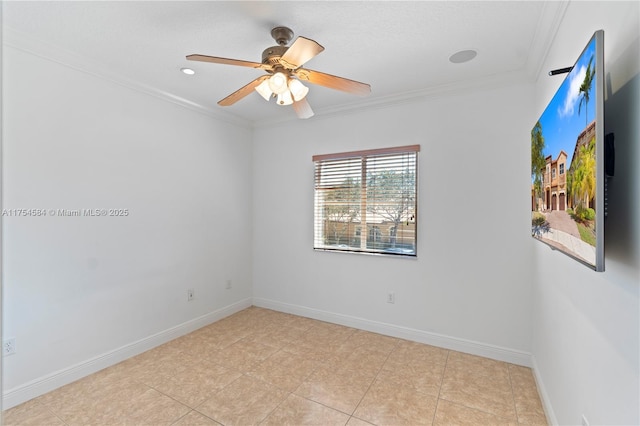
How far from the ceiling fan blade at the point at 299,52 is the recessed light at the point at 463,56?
52.0 inches

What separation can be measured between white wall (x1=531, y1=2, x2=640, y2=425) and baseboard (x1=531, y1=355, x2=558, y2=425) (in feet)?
0.62

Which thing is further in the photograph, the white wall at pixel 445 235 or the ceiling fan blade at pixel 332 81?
the white wall at pixel 445 235

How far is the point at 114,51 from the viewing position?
231 cm

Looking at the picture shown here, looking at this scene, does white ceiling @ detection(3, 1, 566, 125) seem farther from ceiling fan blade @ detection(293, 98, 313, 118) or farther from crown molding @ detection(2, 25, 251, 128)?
ceiling fan blade @ detection(293, 98, 313, 118)

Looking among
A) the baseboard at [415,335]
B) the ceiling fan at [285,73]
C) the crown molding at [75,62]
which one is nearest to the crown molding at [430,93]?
the ceiling fan at [285,73]

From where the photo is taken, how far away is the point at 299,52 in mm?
1681

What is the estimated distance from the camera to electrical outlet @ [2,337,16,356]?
2.04 metres

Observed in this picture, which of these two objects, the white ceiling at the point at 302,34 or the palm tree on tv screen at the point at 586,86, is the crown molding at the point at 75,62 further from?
the palm tree on tv screen at the point at 586,86

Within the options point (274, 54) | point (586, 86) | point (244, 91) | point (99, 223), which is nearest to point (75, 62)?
point (99, 223)

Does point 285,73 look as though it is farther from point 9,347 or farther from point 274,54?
point 9,347

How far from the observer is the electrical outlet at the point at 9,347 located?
204 cm

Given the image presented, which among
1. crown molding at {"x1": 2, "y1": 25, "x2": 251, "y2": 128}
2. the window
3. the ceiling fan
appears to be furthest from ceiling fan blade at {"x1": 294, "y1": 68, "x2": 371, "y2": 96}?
crown molding at {"x1": 2, "y1": 25, "x2": 251, "y2": 128}

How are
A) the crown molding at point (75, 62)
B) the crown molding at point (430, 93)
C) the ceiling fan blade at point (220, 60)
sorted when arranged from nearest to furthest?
the ceiling fan blade at point (220, 60)
the crown molding at point (75, 62)
the crown molding at point (430, 93)

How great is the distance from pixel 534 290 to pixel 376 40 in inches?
94.4
